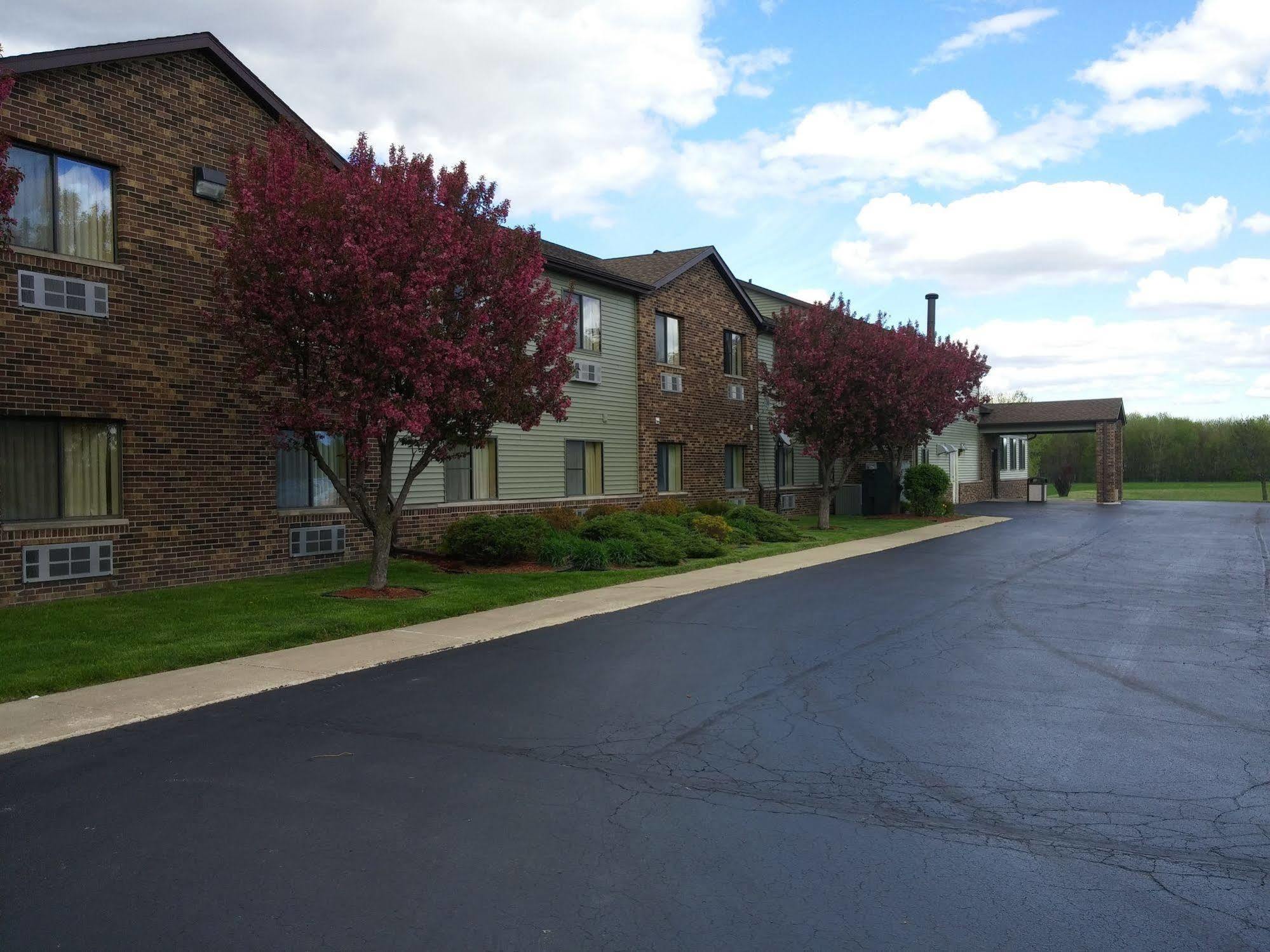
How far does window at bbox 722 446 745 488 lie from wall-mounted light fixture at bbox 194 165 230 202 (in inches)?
687

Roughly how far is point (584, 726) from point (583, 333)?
17129mm

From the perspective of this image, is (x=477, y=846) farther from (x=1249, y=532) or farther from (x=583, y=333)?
(x=1249, y=532)

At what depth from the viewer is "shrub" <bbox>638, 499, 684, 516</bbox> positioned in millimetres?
23375

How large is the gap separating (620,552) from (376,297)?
776cm

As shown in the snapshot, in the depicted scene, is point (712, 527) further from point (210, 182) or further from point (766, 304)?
point (766, 304)

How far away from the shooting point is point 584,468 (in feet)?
77.4

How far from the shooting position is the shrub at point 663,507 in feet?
76.7

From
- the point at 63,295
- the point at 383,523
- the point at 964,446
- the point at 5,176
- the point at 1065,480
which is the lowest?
the point at 1065,480

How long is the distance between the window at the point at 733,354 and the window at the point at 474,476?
10735 mm

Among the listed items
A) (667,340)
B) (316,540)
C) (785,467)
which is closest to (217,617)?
(316,540)

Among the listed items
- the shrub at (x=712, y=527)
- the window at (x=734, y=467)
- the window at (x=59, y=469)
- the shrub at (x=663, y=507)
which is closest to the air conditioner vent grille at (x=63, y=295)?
the window at (x=59, y=469)

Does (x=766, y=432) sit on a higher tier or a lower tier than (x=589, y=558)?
higher

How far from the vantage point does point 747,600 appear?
1372cm

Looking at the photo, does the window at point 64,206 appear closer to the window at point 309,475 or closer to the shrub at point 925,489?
the window at point 309,475
